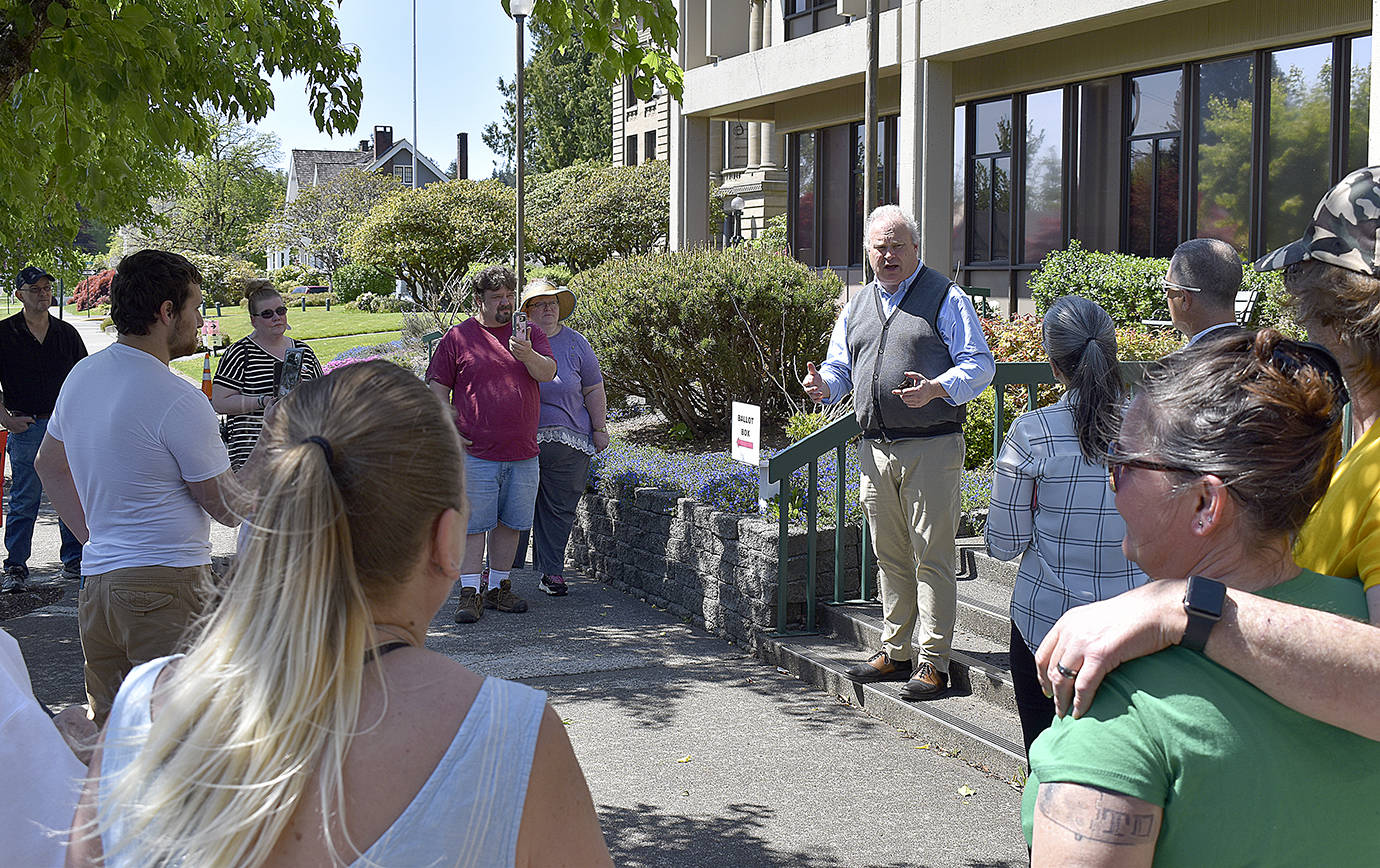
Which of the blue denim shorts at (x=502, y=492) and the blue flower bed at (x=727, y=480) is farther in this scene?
the blue denim shorts at (x=502, y=492)

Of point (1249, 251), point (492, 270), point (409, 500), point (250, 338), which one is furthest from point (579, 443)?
point (1249, 251)

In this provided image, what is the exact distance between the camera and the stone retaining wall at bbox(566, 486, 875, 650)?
7.18 meters

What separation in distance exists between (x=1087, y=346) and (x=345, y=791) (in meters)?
2.85

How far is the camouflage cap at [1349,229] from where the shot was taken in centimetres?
213

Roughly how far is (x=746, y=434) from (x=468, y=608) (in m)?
2.04

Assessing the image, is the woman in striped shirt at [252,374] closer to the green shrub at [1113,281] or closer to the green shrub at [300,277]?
the green shrub at [1113,281]

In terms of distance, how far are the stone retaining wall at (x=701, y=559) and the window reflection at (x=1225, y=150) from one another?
407 inches

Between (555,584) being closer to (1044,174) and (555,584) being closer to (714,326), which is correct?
(714,326)

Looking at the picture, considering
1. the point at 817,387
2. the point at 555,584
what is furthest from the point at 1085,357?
the point at 555,584

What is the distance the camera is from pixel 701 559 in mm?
7852

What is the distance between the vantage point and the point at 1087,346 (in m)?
3.76

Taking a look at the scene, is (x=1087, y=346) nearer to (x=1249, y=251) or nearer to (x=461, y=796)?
(x=461, y=796)

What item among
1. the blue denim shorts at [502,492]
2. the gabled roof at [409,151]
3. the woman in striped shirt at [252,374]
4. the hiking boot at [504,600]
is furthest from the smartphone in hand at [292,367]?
the gabled roof at [409,151]

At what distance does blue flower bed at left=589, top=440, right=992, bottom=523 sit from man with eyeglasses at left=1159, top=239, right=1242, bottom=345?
3130mm
